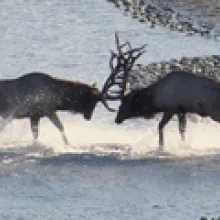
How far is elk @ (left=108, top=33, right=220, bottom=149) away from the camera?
A: 17.5 meters

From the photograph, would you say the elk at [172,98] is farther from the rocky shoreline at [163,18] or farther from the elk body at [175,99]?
the rocky shoreline at [163,18]

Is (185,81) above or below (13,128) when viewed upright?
above

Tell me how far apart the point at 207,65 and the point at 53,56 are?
12.8ft

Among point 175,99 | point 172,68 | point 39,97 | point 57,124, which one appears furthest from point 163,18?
point 39,97

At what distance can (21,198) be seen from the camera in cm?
1475

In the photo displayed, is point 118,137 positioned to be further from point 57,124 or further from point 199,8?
point 199,8

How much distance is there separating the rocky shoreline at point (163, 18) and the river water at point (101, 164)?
2.32 m

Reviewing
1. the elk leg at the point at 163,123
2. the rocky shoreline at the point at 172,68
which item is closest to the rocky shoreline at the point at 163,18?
the rocky shoreline at the point at 172,68

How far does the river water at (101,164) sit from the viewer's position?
14.3 m

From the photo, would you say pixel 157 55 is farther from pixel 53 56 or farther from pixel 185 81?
pixel 185 81

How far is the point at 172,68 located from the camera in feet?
78.7

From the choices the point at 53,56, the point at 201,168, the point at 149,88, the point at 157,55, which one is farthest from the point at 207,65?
the point at 201,168

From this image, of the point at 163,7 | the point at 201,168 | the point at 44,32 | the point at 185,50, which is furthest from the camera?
the point at 163,7

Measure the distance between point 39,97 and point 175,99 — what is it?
83.1 inches
